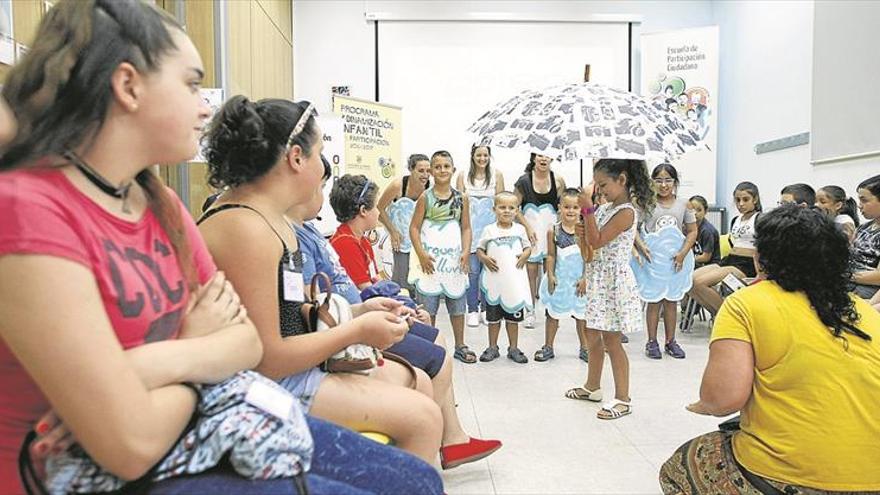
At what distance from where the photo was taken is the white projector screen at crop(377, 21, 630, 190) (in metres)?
7.90

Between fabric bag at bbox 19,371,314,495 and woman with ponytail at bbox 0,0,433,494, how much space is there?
0.02 m

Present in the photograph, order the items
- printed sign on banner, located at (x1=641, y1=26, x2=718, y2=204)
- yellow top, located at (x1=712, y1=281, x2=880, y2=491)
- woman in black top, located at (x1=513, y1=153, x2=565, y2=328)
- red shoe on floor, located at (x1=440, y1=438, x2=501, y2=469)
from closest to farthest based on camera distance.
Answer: yellow top, located at (x1=712, y1=281, x2=880, y2=491) → red shoe on floor, located at (x1=440, y1=438, x2=501, y2=469) → woman in black top, located at (x1=513, y1=153, x2=565, y2=328) → printed sign on banner, located at (x1=641, y1=26, x2=718, y2=204)

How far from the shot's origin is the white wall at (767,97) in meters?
5.91

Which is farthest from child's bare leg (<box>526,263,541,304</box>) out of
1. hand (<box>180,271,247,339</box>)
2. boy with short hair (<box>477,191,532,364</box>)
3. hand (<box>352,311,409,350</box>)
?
hand (<box>180,271,247,339</box>)

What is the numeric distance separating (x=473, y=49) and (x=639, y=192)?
5129 mm

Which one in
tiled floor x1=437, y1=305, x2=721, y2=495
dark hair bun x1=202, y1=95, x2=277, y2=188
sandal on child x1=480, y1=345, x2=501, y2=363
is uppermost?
dark hair bun x1=202, y1=95, x2=277, y2=188

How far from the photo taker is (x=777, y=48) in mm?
6496

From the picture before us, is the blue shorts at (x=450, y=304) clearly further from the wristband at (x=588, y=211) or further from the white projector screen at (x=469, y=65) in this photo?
the white projector screen at (x=469, y=65)

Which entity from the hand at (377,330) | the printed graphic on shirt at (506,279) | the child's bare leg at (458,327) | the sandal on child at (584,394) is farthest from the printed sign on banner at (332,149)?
the hand at (377,330)

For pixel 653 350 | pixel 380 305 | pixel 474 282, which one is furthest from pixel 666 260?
pixel 380 305

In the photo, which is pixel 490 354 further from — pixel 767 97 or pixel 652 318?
pixel 767 97

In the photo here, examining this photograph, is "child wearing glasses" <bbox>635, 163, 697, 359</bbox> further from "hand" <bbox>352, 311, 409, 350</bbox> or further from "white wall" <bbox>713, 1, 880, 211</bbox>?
"hand" <bbox>352, 311, 409, 350</bbox>

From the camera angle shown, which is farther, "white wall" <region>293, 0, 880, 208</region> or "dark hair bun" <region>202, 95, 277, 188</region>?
"white wall" <region>293, 0, 880, 208</region>

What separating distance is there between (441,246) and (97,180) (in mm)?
3482
